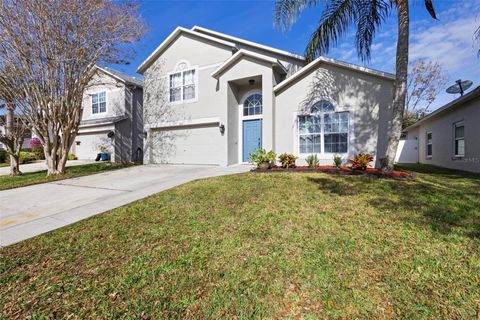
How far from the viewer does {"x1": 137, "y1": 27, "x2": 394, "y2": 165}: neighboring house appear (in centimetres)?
963

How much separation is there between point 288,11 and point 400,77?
15.5 feet

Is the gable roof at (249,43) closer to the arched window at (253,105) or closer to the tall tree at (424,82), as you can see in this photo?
the arched window at (253,105)

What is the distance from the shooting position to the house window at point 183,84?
13141mm

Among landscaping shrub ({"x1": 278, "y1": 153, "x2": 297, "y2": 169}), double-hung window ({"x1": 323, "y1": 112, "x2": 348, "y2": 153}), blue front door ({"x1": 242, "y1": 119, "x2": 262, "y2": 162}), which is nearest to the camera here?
landscaping shrub ({"x1": 278, "y1": 153, "x2": 297, "y2": 169})

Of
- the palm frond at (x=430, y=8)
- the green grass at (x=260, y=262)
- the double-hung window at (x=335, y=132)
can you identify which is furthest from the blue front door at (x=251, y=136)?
the palm frond at (x=430, y=8)

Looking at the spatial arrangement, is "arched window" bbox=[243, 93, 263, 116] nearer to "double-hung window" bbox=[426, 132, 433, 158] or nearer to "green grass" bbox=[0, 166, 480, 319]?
"green grass" bbox=[0, 166, 480, 319]

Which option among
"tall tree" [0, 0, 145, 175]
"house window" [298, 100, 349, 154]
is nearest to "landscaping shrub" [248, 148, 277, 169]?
"house window" [298, 100, 349, 154]

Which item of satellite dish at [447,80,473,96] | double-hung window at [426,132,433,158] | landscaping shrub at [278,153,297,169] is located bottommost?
landscaping shrub at [278,153,297,169]

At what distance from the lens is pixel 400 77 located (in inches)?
306

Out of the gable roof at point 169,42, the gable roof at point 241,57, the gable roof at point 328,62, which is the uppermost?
the gable roof at point 169,42

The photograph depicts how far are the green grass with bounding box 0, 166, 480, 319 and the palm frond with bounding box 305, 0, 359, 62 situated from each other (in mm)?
6859

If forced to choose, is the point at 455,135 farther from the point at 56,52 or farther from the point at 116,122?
Result: the point at 116,122

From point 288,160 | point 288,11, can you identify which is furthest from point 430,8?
point 288,160

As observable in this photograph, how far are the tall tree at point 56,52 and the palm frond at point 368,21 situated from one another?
9.67 metres
